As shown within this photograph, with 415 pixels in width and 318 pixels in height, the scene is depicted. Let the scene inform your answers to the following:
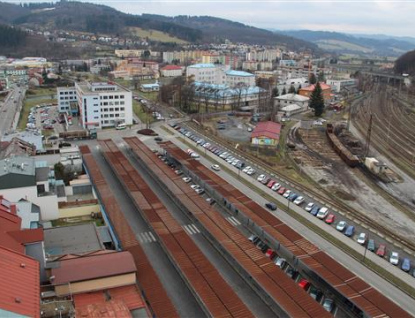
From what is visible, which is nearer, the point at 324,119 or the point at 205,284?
the point at 205,284

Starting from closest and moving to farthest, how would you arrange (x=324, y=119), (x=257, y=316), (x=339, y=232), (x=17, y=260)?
(x=17, y=260) → (x=257, y=316) → (x=339, y=232) → (x=324, y=119)

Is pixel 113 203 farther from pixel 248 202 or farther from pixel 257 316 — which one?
pixel 257 316

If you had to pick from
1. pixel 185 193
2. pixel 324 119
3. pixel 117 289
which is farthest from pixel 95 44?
pixel 117 289

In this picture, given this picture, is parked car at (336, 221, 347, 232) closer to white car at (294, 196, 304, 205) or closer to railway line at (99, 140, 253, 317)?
white car at (294, 196, 304, 205)

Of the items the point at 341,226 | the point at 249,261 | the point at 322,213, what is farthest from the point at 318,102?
the point at 249,261

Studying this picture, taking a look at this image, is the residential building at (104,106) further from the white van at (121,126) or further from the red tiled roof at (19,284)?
the red tiled roof at (19,284)

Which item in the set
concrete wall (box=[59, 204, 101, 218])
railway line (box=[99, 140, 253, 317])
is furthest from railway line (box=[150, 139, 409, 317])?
concrete wall (box=[59, 204, 101, 218])
